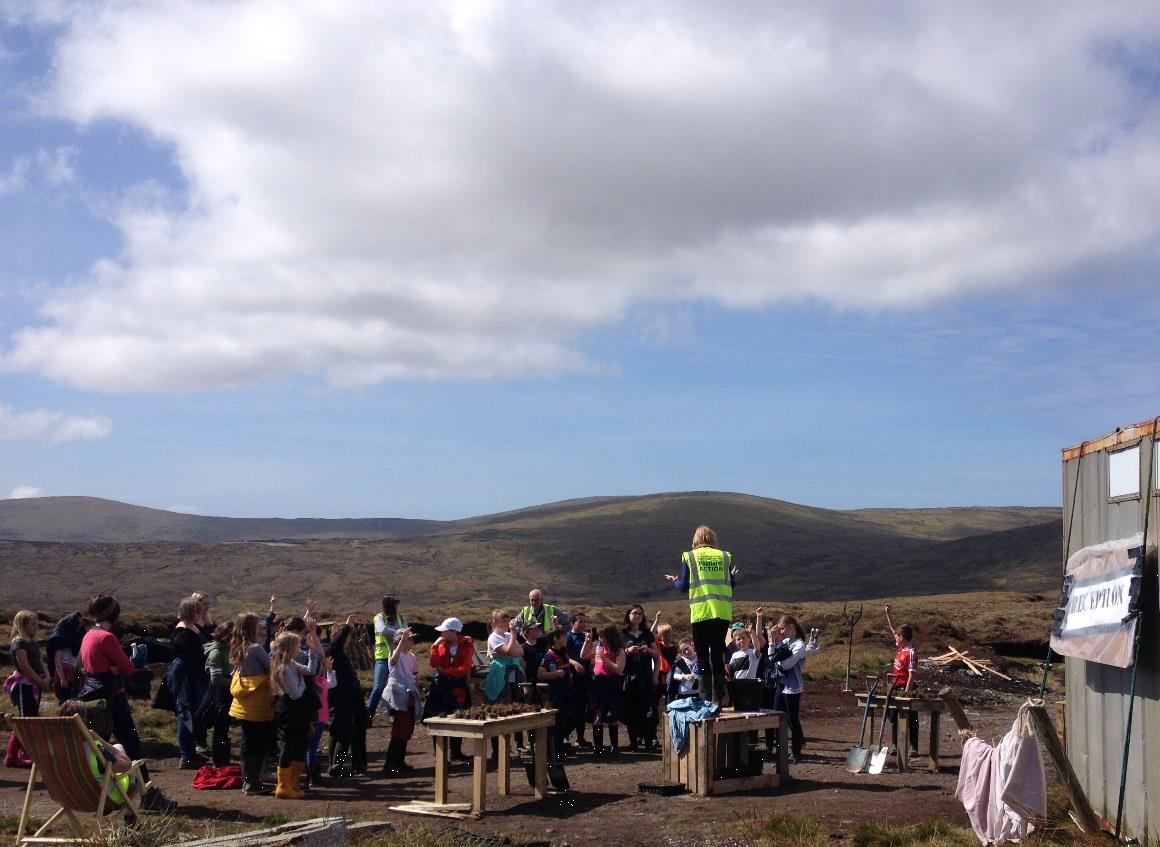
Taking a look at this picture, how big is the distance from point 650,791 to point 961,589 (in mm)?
75619

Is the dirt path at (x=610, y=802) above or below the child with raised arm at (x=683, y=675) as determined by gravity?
below

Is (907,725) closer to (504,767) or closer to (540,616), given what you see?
(504,767)

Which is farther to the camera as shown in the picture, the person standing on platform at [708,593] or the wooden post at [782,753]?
the wooden post at [782,753]

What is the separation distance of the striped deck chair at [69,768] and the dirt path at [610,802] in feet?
4.63

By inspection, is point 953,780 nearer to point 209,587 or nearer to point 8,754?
point 8,754

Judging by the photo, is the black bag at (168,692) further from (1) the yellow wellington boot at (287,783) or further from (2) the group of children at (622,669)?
(2) the group of children at (622,669)

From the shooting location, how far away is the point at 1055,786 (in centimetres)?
1036

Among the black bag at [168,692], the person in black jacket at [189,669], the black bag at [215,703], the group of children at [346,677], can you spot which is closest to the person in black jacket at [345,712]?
the group of children at [346,677]

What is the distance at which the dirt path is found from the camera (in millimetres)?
9336

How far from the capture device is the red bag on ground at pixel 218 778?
37.6 ft

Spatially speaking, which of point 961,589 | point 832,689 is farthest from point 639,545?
point 832,689

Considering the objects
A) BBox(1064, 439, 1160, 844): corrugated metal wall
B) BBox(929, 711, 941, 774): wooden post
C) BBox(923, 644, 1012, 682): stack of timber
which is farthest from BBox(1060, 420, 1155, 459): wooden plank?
BBox(923, 644, 1012, 682): stack of timber

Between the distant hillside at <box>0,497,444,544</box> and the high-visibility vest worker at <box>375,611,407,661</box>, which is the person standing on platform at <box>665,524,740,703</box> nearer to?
the high-visibility vest worker at <box>375,611,407,661</box>

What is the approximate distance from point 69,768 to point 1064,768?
731cm
